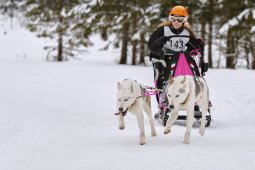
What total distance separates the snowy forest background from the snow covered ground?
10.1 m

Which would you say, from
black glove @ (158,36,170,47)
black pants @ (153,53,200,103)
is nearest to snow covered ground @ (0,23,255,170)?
black pants @ (153,53,200,103)

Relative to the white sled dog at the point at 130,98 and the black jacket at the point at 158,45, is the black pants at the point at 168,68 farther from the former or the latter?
the white sled dog at the point at 130,98

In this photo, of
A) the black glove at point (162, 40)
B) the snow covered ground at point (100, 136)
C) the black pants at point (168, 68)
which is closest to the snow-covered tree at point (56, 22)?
the snow covered ground at point (100, 136)

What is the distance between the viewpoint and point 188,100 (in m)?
6.39

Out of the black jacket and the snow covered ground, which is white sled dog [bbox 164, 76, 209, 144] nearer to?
the snow covered ground

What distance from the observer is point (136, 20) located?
26.6 meters

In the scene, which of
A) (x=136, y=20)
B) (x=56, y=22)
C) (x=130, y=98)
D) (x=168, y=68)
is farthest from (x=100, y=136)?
(x=56, y=22)

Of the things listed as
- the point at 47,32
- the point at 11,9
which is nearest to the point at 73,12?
the point at 47,32

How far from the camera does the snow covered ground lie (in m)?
5.37

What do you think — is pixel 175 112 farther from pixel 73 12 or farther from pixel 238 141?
pixel 73 12

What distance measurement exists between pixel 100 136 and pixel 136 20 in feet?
64.6

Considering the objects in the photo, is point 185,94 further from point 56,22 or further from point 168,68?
point 56,22

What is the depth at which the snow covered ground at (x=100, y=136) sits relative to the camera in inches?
211

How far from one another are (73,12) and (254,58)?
11.7 m
